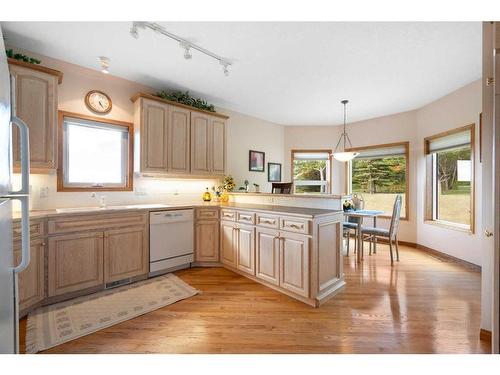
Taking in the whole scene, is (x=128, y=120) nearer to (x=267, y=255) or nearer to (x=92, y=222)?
(x=92, y=222)

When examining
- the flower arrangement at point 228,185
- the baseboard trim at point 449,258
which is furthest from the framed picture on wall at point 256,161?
the baseboard trim at point 449,258

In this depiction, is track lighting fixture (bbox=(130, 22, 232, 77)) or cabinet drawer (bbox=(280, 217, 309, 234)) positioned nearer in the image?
track lighting fixture (bbox=(130, 22, 232, 77))

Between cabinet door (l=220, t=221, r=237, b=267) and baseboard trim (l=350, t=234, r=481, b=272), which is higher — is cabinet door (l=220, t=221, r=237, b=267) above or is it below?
above

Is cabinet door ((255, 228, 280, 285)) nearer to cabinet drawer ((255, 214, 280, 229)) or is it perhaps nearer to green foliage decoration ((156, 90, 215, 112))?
cabinet drawer ((255, 214, 280, 229))

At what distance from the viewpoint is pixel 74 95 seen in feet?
9.00

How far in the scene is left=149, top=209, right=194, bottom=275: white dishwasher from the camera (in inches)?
112

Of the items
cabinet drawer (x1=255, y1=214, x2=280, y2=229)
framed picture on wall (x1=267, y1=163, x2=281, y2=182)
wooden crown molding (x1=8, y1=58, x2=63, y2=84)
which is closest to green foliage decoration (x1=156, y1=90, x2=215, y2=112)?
wooden crown molding (x1=8, y1=58, x2=63, y2=84)

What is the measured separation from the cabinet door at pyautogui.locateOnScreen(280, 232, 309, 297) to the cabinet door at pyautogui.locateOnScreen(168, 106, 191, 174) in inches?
75.8

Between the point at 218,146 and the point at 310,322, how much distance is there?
116 inches

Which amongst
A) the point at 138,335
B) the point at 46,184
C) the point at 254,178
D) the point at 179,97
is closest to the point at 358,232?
the point at 254,178

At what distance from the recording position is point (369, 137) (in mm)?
5012

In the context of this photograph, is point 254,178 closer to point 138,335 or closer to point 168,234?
point 168,234

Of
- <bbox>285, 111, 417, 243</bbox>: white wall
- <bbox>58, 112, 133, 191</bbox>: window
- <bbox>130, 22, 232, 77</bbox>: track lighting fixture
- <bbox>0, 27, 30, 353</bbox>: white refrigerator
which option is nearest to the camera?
<bbox>0, 27, 30, 353</bbox>: white refrigerator

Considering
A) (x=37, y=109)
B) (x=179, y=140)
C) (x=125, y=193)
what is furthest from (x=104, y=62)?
(x=125, y=193)
